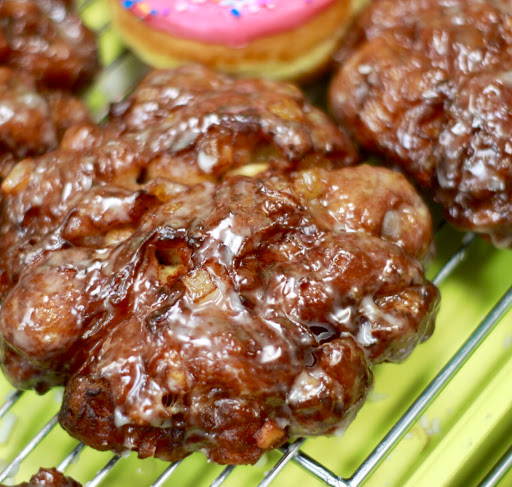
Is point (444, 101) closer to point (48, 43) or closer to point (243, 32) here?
point (243, 32)

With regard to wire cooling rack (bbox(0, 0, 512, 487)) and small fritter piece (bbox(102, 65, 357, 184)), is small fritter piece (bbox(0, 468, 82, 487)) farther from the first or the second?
small fritter piece (bbox(102, 65, 357, 184))

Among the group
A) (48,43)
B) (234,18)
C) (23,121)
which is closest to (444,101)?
(234,18)

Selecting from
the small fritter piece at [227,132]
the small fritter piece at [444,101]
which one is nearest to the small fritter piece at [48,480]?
the small fritter piece at [227,132]

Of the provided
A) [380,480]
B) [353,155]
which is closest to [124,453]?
[380,480]

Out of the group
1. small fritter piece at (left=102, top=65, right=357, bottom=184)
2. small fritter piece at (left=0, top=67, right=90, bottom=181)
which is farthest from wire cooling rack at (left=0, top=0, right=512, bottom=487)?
small fritter piece at (left=0, top=67, right=90, bottom=181)

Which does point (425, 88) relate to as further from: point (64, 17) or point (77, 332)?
point (64, 17)
